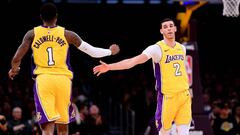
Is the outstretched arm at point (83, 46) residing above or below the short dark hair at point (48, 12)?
below

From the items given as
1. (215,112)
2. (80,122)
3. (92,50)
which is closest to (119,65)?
(92,50)

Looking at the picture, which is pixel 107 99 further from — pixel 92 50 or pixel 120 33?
pixel 92 50

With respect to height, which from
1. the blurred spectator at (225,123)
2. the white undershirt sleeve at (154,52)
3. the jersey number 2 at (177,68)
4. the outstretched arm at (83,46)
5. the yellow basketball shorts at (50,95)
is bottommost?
the blurred spectator at (225,123)

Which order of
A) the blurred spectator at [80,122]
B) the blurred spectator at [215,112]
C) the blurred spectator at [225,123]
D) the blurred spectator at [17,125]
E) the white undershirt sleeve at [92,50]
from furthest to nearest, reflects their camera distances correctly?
the blurred spectator at [215,112], the blurred spectator at [225,123], the blurred spectator at [17,125], the blurred spectator at [80,122], the white undershirt sleeve at [92,50]

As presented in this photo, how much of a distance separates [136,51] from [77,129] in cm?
1060

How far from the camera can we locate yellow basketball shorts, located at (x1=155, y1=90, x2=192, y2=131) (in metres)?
9.52

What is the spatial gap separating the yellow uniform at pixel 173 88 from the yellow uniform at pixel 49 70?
147 cm

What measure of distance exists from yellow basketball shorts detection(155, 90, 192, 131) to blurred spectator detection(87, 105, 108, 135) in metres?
5.33

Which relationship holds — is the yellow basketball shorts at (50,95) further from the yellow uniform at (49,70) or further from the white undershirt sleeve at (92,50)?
the white undershirt sleeve at (92,50)

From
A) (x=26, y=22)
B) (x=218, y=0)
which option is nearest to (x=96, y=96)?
(x=26, y=22)

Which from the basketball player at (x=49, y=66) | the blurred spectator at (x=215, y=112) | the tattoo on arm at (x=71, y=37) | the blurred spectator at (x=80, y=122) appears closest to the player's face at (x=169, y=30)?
the tattoo on arm at (x=71, y=37)

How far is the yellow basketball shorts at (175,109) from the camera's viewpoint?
9.52 metres

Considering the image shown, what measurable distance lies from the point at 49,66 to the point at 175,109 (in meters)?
1.95

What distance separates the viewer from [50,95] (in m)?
9.06
